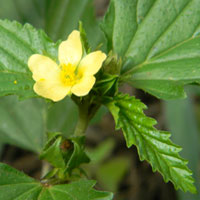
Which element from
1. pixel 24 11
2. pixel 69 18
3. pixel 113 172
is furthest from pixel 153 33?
pixel 113 172

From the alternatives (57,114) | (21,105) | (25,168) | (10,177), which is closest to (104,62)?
(10,177)

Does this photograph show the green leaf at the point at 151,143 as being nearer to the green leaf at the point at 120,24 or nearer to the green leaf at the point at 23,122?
the green leaf at the point at 120,24

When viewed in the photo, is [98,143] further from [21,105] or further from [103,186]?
[21,105]

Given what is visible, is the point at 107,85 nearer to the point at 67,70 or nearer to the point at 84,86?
the point at 84,86

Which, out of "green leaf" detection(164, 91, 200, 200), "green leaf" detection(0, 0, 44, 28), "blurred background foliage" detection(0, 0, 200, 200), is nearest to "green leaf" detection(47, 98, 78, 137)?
"blurred background foliage" detection(0, 0, 200, 200)

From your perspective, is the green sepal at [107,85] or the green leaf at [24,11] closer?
the green sepal at [107,85]

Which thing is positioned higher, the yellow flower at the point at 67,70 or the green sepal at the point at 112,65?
the green sepal at the point at 112,65

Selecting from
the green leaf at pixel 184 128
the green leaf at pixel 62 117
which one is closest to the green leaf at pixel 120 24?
the green leaf at pixel 62 117

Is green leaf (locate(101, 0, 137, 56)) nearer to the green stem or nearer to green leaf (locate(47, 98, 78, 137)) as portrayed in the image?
the green stem
